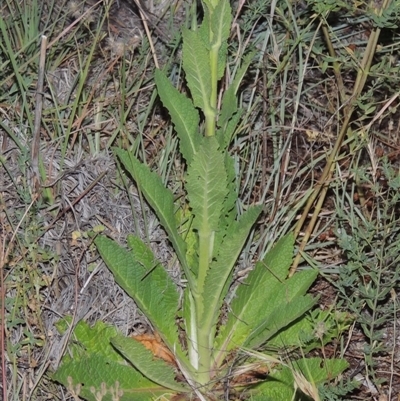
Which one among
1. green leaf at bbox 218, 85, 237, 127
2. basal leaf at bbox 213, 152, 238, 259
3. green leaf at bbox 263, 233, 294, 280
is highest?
green leaf at bbox 218, 85, 237, 127

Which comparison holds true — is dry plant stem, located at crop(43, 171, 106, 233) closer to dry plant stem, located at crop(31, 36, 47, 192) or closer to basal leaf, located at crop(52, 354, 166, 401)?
dry plant stem, located at crop(31, 36, 47, 192)

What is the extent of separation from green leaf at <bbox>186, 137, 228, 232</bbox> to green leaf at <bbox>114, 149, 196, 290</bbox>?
58mm

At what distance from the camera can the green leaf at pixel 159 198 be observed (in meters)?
1.79

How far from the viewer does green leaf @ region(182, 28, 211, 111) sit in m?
1.68

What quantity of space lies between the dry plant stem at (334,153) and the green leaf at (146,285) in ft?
1.10

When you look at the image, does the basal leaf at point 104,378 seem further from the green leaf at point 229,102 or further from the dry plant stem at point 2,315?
the green leaf at point 229,102

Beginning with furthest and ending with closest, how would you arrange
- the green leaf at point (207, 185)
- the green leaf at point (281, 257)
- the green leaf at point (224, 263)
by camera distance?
the green leaf at point (281, 257)
the green leaf at point (224, 263)
the green leaf at point (207, 185)

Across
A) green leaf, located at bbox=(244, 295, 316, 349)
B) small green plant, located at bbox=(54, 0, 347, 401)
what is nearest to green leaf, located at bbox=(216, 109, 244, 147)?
small green plant, located at bbox=(54, 0, 347, 401)

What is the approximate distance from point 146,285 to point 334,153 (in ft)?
1.86

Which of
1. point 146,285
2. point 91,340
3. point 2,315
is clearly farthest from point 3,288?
point 146,285

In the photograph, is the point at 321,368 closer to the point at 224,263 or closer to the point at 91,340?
the point at 224,263

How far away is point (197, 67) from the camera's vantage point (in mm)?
1702

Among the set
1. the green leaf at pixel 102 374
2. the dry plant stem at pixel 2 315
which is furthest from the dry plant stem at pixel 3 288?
the green leaf at pixel 102 374

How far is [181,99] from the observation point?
5.89 feet
